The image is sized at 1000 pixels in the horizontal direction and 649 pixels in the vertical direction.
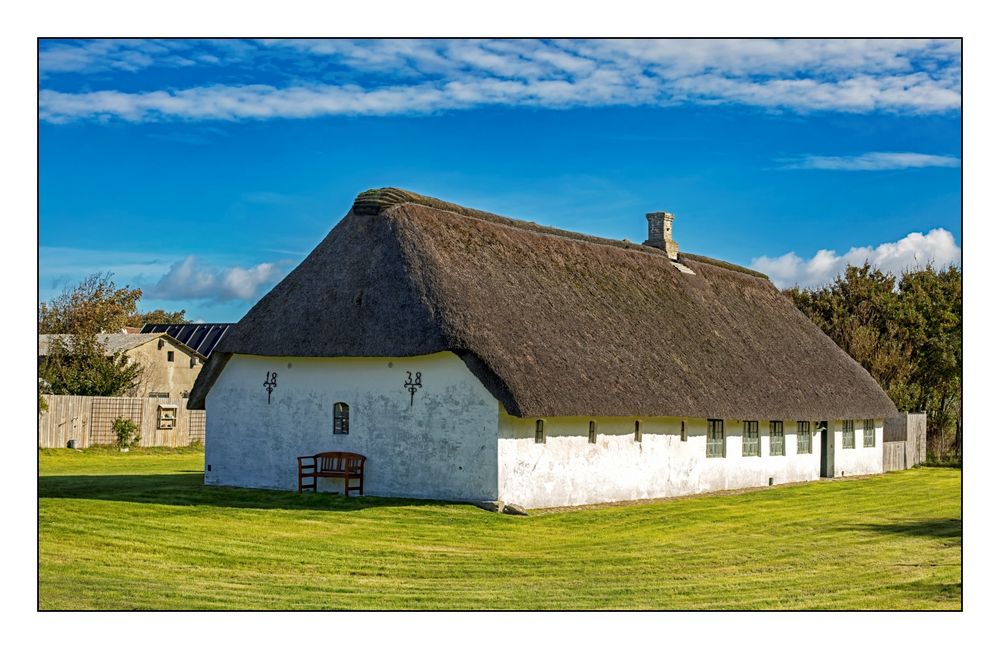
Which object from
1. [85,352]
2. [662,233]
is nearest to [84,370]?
[85,352]

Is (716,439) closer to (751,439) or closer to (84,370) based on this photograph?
(751,439)

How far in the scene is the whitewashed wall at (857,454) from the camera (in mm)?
35906

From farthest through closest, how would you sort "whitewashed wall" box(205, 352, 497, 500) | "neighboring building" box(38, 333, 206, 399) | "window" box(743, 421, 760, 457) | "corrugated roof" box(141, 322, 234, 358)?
"corrugated roof" box(141, 322, 234, 358) → "neighboring building" box(38, 333, 206, 399) → "window" box(743, 421, 760, 457) → "whitewashed wall" box(205, 352, 497, 500)

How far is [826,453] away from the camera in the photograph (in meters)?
35.6

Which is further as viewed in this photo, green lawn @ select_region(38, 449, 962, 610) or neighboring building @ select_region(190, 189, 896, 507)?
neighboring building @ select_region(190, 189, 896, 507)

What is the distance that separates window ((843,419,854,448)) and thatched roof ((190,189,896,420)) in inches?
131

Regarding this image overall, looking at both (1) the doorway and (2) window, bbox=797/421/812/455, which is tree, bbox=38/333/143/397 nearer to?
(2) window, bbox=797/421/812/455

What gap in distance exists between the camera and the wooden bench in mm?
24047

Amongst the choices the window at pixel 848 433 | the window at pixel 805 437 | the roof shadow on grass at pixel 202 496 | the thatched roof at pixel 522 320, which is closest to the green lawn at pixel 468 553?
the roof shadow on grass at pixel 202 496

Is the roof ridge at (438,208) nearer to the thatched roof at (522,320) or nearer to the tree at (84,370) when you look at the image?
the thatched roof at (522,320)

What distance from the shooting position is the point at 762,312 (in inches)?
1451

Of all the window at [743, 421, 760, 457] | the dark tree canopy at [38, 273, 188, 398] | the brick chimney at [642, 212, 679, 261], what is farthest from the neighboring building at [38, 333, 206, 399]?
the window at [743, 421, 760, 457]

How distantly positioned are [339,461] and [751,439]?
38.4 ft

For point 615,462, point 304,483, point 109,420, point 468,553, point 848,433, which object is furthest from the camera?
point 109,420
